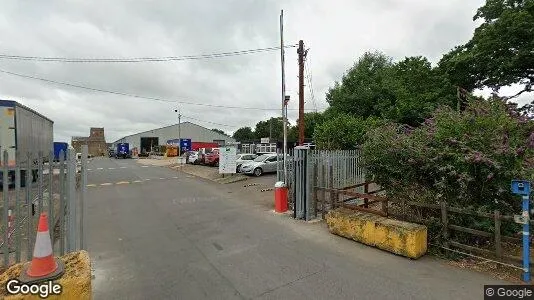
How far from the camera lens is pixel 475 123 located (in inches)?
250

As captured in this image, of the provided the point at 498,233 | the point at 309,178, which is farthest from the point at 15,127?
the point at 498,233

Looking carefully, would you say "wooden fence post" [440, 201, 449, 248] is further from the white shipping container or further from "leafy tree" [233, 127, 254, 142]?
"leafy tree" [233, 127, 254, 142]

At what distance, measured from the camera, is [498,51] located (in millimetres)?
20703

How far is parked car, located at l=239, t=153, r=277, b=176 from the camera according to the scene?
20828 mm

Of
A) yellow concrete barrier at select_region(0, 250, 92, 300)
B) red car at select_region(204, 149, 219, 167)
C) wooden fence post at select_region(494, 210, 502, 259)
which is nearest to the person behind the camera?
yellow concrete barrier at select_region(0, 250, 92, 300)

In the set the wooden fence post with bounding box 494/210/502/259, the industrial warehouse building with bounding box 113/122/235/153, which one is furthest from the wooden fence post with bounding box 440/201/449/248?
the industrial warehouse building with bounding box 113/122/235/153

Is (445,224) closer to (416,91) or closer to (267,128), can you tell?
(416,91)

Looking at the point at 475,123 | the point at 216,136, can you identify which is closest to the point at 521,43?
the point at 475,123

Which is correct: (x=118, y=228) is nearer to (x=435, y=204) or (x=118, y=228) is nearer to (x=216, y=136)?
(x=435, y=204)

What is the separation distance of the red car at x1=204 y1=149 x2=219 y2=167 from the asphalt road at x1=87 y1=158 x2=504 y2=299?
63.9 feet

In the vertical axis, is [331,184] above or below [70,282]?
above

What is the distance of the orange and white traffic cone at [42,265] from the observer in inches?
128

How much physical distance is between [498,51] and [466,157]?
1953cm

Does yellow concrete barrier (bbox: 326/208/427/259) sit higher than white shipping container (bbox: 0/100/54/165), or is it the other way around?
white shipping container (bbox: 0/100/54/165)
